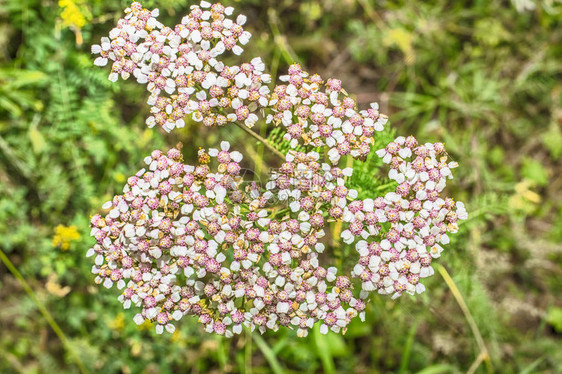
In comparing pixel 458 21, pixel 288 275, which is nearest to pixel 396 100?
pixel 458 21

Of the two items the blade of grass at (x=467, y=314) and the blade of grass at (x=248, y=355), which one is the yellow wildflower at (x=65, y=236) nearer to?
the blade of grass at (x=248, y=355)

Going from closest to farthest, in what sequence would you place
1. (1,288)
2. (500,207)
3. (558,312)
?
(500,207)
(1,288)
(558,312)

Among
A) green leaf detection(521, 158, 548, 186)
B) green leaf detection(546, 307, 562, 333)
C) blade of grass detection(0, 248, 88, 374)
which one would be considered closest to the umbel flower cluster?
blade of grass detection(0, 248, 88, 374)

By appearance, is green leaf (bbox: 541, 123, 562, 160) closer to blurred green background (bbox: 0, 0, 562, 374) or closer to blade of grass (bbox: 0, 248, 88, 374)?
blurred green background (bbox: 0, 0, 562, 374)

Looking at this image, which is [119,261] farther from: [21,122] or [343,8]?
[343,8]

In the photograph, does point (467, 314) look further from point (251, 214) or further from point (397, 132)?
point (251, 214)

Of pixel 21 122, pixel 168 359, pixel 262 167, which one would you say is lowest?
pixel 168 359

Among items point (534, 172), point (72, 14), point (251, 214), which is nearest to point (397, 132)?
point (534, 172)

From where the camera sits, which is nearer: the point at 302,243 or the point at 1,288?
the point at 302,243
